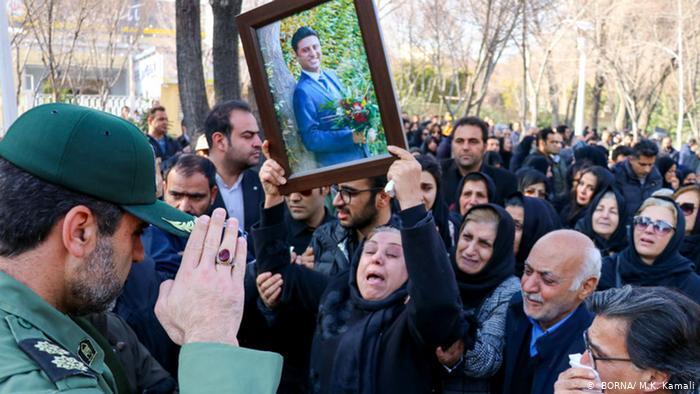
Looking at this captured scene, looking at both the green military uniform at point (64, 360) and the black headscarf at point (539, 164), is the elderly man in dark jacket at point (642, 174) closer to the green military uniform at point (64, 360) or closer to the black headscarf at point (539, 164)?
the black headscarf at point (539, 164)

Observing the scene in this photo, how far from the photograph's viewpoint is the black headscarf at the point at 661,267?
4.48 meters

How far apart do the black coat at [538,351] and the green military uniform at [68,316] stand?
1.84 metres

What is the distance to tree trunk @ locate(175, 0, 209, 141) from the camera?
358 inches

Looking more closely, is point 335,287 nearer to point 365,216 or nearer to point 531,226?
point 365,216

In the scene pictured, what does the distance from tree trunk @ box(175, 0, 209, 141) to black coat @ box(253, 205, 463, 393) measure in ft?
22.0

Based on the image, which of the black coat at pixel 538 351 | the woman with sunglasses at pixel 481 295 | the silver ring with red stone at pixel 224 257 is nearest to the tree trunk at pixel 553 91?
the woman with sunglasses at pixel 481 295

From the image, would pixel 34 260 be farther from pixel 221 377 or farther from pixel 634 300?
pixel 634 300

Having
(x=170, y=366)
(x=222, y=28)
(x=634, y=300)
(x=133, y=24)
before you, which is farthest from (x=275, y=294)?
(x=133, y=24)

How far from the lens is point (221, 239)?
161 cm

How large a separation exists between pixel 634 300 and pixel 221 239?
1569mm

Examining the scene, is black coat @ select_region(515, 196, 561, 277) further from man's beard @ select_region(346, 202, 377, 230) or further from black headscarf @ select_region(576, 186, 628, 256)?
man's beard @ select_region(346, 202, 377, 230)

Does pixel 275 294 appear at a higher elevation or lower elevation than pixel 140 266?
lower

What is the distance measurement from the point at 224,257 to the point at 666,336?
5.15ft

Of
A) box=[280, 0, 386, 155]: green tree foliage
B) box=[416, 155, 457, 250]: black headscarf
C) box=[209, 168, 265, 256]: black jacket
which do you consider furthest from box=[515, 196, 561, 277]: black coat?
box=[280, 0, 386, 155]: green tree foliage
